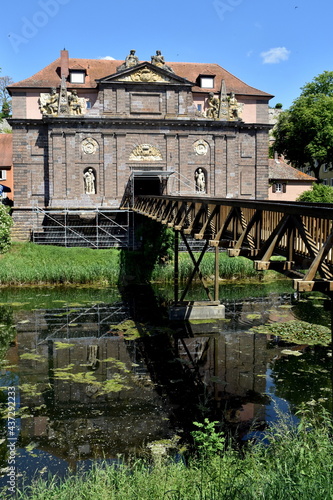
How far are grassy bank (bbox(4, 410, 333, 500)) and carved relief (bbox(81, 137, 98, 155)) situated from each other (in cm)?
2475

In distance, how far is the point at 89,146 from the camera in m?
30.5

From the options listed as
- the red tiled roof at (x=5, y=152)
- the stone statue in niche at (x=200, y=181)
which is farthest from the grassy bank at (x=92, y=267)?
the red tiled roof at (x=5, y=152)

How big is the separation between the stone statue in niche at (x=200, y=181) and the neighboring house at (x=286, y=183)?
11462 mm

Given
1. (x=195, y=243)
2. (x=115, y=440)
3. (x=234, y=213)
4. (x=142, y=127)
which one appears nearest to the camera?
(x=115, y=440)

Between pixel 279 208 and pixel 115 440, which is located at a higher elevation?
pixel 279 208

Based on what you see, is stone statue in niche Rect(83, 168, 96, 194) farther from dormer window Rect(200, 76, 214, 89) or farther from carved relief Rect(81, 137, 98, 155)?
dormer window Rect(200, 76, 214, 89)

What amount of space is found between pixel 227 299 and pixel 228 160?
13.1 metres

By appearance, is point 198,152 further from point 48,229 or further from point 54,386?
point 54,386

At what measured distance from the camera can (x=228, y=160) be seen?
32062mm

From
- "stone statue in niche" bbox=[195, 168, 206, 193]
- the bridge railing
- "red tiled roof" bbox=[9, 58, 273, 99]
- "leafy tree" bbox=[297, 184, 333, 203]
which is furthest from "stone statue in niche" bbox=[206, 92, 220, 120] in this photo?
the bridge railing

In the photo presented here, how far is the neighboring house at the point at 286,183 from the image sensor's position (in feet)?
137

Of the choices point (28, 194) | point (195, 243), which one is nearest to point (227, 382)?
point (195, 243)

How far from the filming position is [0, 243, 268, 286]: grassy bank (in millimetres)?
24078

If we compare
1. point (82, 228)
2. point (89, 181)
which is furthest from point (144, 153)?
point (82, 228)
